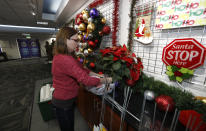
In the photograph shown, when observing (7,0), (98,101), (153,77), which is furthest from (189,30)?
(7,0)

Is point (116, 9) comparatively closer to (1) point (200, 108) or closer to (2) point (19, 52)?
(1) point (200, 108)

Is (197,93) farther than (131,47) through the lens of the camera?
No

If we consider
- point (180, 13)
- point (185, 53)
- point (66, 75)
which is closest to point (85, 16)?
point (66, 75)

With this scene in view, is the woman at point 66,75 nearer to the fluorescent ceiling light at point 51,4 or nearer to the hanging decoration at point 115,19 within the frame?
the hanging decoration at point 115,19

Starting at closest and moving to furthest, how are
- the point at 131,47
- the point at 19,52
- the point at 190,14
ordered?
the point at 190,14
the point at 131,47
the point at 19,52

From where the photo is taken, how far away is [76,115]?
1674mm

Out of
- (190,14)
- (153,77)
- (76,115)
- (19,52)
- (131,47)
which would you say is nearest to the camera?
(190,14)

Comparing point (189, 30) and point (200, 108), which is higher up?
point (189, 30)

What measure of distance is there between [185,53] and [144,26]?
0.41 metres

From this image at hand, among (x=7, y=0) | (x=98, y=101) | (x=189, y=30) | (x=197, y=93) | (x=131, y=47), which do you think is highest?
(x=7, y=0)

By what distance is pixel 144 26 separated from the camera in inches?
34.1

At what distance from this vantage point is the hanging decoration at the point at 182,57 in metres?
0.60

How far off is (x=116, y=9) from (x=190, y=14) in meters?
0.75

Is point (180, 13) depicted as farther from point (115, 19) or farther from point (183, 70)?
point (115, 19)
